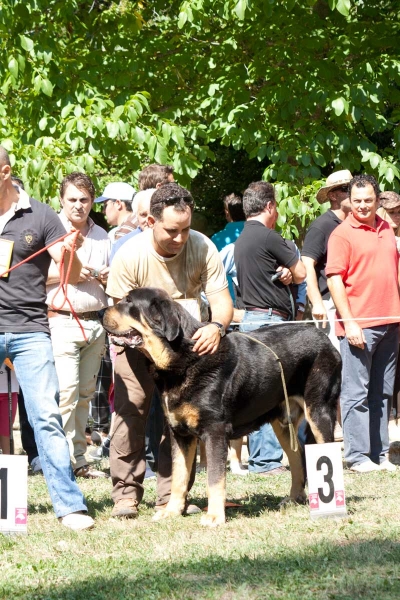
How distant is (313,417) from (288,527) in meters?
0.99

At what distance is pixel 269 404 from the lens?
617cm

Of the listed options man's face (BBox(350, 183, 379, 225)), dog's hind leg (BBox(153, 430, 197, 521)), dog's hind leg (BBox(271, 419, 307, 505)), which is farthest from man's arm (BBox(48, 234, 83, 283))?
man's face (BBox(350, 183, 379, 225))

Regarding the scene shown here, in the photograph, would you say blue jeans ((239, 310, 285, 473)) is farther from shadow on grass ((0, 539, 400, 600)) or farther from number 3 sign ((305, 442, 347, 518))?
shadow on grass ((0, 539, 400, 600))

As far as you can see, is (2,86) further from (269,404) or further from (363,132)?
(269,404)

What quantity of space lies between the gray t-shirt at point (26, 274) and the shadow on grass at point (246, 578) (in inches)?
63.6

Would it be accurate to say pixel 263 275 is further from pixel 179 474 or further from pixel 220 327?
pixel 179 474

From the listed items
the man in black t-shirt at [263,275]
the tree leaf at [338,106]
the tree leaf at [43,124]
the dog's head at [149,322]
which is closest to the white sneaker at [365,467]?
the man in black t-shirt at [263,275]

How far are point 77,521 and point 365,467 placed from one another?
9.66 ft

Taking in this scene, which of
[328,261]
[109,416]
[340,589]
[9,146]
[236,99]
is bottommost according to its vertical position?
[340,589]

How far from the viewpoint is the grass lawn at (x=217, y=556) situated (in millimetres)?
4199

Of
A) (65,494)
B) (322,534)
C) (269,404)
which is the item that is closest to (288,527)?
(322,534)

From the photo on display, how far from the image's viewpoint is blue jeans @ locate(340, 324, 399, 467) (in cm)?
780

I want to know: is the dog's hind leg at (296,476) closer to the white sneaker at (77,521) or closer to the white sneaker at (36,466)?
the white sneaker at (77,521)

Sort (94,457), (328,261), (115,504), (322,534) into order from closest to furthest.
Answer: (322,534)
(115,504)
(328,261)
(94,457)
